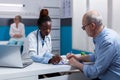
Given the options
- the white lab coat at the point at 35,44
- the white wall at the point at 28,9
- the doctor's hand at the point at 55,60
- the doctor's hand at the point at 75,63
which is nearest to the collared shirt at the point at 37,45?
the white lab coat at the point at 35,44

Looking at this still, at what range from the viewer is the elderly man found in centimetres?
179

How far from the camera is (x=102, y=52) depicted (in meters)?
1.79

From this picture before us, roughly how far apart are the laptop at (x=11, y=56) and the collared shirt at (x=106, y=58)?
1.69ft

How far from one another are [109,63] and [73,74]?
0.34m

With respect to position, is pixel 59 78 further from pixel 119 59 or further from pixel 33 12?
pixel 33 12

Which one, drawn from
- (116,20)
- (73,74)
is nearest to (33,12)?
(116,20)

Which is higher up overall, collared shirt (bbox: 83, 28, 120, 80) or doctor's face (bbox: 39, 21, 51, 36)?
doctor's face (bbox: 39, 21, 51, 36)

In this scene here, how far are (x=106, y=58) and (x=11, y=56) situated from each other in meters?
0.71

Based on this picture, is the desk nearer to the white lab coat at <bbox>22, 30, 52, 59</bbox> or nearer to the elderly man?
the elderly man

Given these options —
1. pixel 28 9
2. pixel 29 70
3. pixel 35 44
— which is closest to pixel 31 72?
pixel 29 70

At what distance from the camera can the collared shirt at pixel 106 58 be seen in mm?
1783

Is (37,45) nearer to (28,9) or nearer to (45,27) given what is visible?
(45,27)

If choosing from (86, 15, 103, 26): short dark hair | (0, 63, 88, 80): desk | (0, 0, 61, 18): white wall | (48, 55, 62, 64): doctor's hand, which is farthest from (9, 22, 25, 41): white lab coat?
(86, 15, 103, 26): short dark hair

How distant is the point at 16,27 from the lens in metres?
6.10
